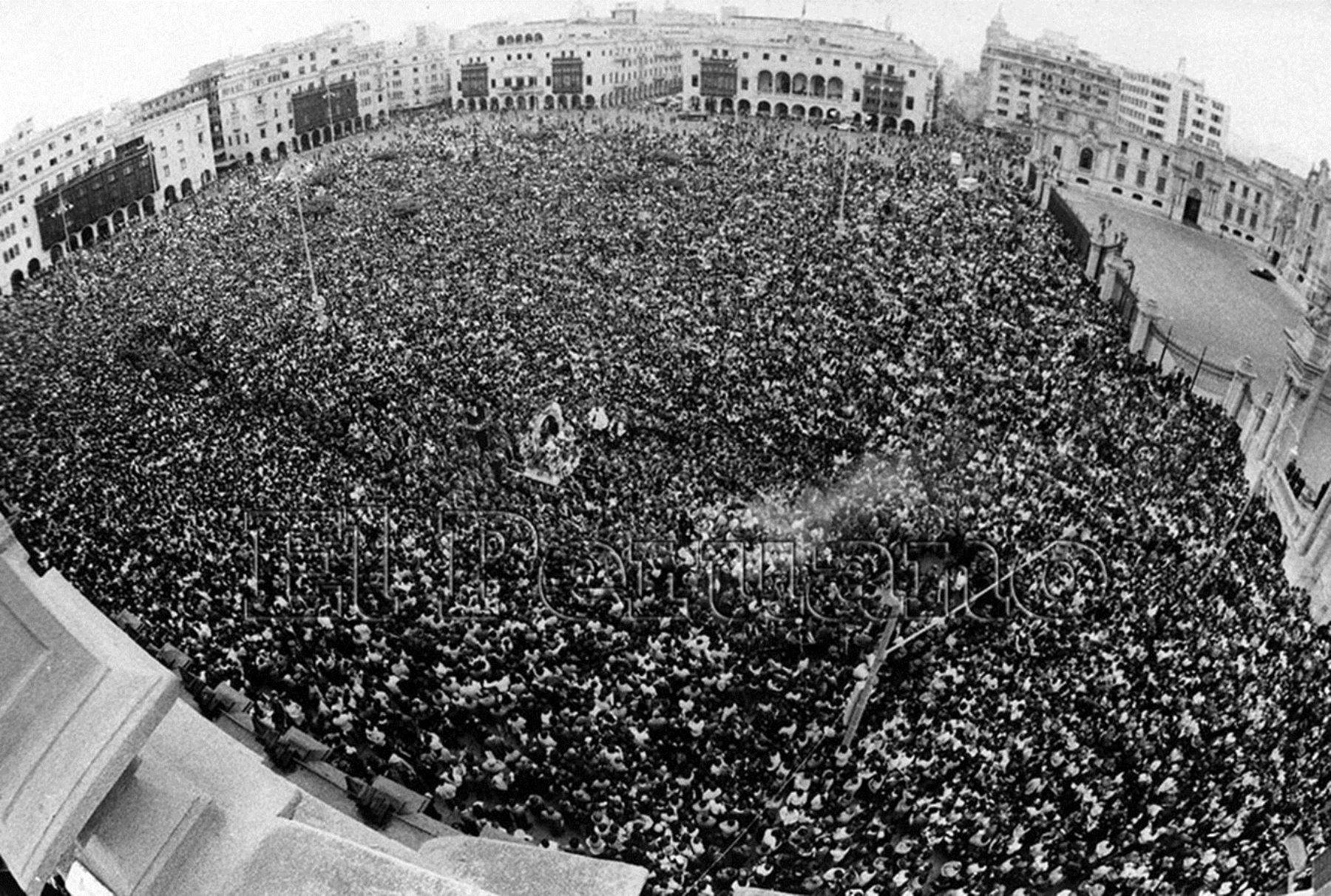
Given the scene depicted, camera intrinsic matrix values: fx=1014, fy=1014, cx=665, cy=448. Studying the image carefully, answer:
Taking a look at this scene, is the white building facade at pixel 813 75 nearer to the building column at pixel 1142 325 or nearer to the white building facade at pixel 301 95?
the white building facade at pixel 301 95

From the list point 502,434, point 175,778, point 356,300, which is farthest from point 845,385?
point 175,778

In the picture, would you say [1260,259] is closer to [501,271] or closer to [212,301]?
[501,271]

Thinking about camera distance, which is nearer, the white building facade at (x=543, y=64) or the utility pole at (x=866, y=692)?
the utility pole at (x=866, y=692)

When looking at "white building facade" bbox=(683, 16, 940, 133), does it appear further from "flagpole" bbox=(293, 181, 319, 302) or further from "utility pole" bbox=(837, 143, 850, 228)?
"flagpole" bbox=(293, 181, 319, 302)

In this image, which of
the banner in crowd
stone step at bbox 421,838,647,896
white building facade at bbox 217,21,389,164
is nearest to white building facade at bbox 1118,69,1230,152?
the banner in crowd

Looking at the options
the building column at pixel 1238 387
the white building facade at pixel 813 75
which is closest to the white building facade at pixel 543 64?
the white building facade at pixel 813 75

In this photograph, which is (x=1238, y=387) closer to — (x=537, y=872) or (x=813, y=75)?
(x=537, y=872)

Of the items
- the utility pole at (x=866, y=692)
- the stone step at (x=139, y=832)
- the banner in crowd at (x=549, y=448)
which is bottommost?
the banner in crowd at (x=549, y=448)
